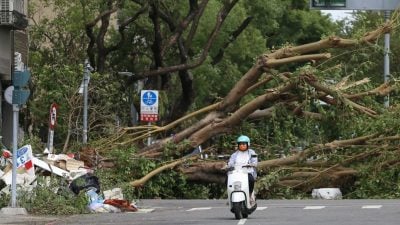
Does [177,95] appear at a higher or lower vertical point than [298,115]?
higher

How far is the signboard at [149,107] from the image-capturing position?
36.2 metres

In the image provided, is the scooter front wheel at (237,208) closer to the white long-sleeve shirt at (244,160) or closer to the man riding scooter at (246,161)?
the man riding scooter at (246,161)

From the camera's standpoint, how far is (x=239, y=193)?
811 inches

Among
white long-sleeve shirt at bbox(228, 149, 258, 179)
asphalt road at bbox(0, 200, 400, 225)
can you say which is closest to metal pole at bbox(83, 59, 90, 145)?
asphalt road at bbox(0, 200, 400, 225)

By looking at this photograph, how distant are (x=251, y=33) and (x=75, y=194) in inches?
1129

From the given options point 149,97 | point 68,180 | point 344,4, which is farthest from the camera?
point 149,97

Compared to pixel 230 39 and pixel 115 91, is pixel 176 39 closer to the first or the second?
pixel 115 91

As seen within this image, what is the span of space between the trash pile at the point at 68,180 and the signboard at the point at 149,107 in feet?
32.4

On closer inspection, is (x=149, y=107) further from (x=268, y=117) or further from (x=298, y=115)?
(x=298, y=115)

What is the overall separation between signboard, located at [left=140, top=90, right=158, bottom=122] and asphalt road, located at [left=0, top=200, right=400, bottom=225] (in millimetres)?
9667

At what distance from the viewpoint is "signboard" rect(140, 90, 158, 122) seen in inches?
1426

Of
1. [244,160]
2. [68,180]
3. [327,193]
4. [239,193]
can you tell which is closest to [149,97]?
[327,193]

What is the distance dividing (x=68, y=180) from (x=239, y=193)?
6.07 meters

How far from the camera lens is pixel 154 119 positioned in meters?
36.3
